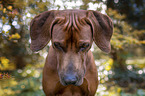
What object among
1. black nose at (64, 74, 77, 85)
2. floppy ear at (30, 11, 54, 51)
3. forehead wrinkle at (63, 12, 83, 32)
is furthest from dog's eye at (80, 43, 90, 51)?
floppy ear at (30, 11, 54, 51)

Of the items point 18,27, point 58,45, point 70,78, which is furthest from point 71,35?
point 18,27

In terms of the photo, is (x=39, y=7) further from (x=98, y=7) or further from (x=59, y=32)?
(x=59, y=32)

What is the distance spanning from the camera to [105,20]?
213 cm

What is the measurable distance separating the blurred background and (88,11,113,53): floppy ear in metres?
1.65

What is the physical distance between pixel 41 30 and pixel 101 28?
798 millimetres

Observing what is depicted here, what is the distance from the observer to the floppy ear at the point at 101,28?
2029 millimetres

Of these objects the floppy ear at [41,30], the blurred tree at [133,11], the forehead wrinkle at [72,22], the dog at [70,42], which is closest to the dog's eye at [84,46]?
the dog at [70,42]

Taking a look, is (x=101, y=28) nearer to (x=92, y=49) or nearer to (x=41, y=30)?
(x=41, y=30)

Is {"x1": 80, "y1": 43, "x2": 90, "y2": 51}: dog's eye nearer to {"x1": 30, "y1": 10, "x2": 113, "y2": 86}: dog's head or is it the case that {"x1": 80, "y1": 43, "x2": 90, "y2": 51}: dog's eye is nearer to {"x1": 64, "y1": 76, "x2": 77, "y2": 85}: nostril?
{"x1": 30, "y1": 10, "x2": 113, "y2": 86}: dog's head

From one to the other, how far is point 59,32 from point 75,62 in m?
0.39

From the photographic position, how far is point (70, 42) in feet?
6.07

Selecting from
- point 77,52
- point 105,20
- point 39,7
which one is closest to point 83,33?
point 77,52

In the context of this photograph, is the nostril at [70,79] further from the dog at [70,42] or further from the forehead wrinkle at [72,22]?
the forehead wrinkle at [72,22]

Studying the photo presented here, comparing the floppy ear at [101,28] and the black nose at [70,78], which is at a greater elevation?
the floppy ear at [101,28]
